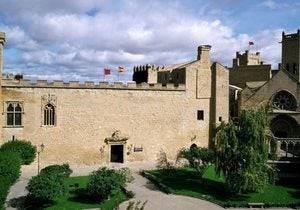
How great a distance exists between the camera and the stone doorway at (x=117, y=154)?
45.2m

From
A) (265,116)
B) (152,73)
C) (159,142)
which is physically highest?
(152,73)

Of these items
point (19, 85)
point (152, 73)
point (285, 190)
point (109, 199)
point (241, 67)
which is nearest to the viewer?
point (109, 199)

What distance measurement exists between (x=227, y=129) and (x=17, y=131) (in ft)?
59.8

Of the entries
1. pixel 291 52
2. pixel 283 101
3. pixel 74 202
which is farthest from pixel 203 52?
pixel 74 202

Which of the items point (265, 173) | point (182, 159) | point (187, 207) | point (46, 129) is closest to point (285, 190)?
point (265, 173)

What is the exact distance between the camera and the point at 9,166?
33750 millimetres

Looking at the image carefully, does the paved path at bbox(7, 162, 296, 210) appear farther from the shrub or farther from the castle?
the castle

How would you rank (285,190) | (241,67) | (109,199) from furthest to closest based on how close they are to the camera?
(241,67) < (285,190) < (109,199)

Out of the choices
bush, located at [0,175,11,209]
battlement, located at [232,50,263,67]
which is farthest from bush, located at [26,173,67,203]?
battlement, located at [232,50,263,67]

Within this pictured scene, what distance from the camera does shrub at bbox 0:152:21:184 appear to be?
33.3 m

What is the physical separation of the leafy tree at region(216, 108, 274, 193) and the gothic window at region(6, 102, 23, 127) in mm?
17467

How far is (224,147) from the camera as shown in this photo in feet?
114

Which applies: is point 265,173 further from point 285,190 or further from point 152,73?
point 152,73

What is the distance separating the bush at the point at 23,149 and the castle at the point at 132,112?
4.52ft
